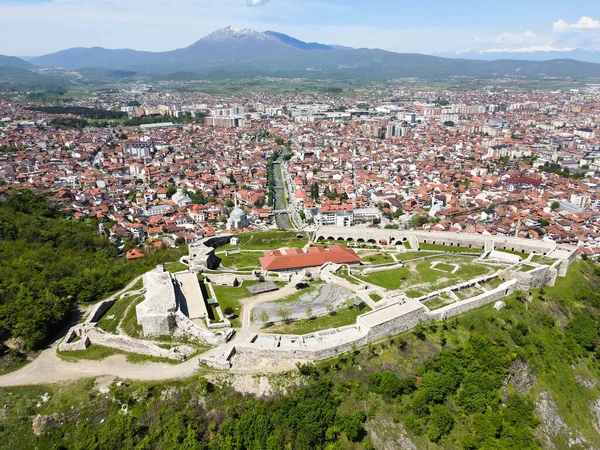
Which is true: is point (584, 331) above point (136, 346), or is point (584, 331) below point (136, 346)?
below

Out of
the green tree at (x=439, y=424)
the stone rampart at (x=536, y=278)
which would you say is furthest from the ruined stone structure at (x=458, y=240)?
the green tree at (x=439, y=424)

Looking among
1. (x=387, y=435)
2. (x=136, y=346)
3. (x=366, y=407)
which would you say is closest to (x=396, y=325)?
(x=366, y=407)

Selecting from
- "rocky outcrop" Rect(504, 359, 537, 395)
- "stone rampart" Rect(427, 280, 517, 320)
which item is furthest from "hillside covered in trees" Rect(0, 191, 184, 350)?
"rocky outcrop" Rect(504, 359, 537, 395)

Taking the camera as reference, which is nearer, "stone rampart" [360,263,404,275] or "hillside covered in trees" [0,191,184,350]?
"hillside covered in trees" [0,191,184,350]

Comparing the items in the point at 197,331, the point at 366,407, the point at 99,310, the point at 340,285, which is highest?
the point at 197,331

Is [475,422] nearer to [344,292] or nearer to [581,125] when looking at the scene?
[344,292]

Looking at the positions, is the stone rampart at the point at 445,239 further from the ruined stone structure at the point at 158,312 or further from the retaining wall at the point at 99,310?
the retaining wall at the point at 99,310

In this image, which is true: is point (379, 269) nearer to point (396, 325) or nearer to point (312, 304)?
point (312, 304)

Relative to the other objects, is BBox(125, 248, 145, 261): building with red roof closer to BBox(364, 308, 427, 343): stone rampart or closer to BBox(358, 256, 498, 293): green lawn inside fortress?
BBox(358, 256, 498, 293): green lawn inside fortress
